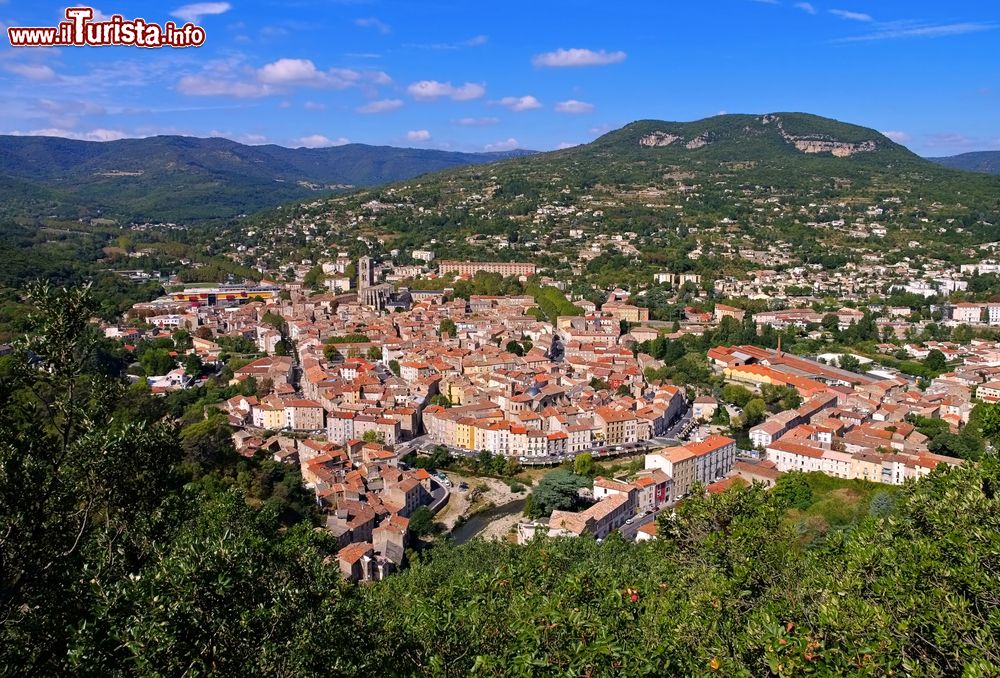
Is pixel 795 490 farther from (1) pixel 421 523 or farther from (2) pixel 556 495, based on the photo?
(1) pixel 421 523

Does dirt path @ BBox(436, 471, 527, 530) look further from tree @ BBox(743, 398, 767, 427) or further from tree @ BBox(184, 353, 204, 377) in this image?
tree @ BBox(184, 353, 204, 377)

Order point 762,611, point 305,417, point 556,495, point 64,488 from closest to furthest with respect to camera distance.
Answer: point 64,488 → point 762,611 → point 556,495 → point 305,417

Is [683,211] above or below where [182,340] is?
above

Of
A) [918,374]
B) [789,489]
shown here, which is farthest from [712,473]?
[918,374]

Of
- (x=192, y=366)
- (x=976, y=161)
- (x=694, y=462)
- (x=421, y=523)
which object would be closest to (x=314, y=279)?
(x=192, y=366)

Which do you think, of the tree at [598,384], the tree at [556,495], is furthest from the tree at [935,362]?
the tree at [556,495]

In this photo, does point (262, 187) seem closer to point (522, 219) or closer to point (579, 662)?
point (522, 219)
